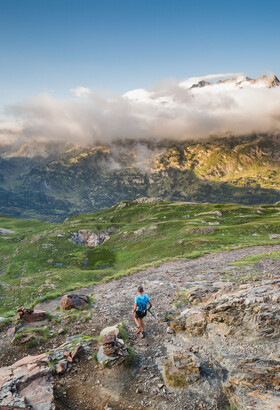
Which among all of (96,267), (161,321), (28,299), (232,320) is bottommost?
(96,267)

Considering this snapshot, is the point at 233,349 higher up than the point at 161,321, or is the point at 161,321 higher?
the point at 233,349

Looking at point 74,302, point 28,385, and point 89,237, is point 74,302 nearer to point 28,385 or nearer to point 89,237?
point 28,385

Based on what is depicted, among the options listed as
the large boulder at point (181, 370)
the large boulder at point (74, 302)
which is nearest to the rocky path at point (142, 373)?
the large boulder at point (181, 370)

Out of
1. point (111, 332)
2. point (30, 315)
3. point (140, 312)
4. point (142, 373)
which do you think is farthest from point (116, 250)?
point (142, 373)

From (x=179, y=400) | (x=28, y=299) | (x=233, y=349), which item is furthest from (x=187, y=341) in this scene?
(x=28, y=299)

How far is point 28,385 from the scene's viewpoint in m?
10.6

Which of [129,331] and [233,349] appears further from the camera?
[129,331]

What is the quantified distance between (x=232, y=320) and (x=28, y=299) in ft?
115

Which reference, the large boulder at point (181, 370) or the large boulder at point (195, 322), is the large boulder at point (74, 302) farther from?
the large boulder at point (181, 370)

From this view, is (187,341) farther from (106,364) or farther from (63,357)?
(63,357)

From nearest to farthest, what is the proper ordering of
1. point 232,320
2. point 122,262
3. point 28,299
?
point 232,320 < point 28,299 < point 122,262

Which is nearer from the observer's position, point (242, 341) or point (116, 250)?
point (242, 341)

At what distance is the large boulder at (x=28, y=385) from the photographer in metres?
9.44

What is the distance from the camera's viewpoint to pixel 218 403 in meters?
8.95
